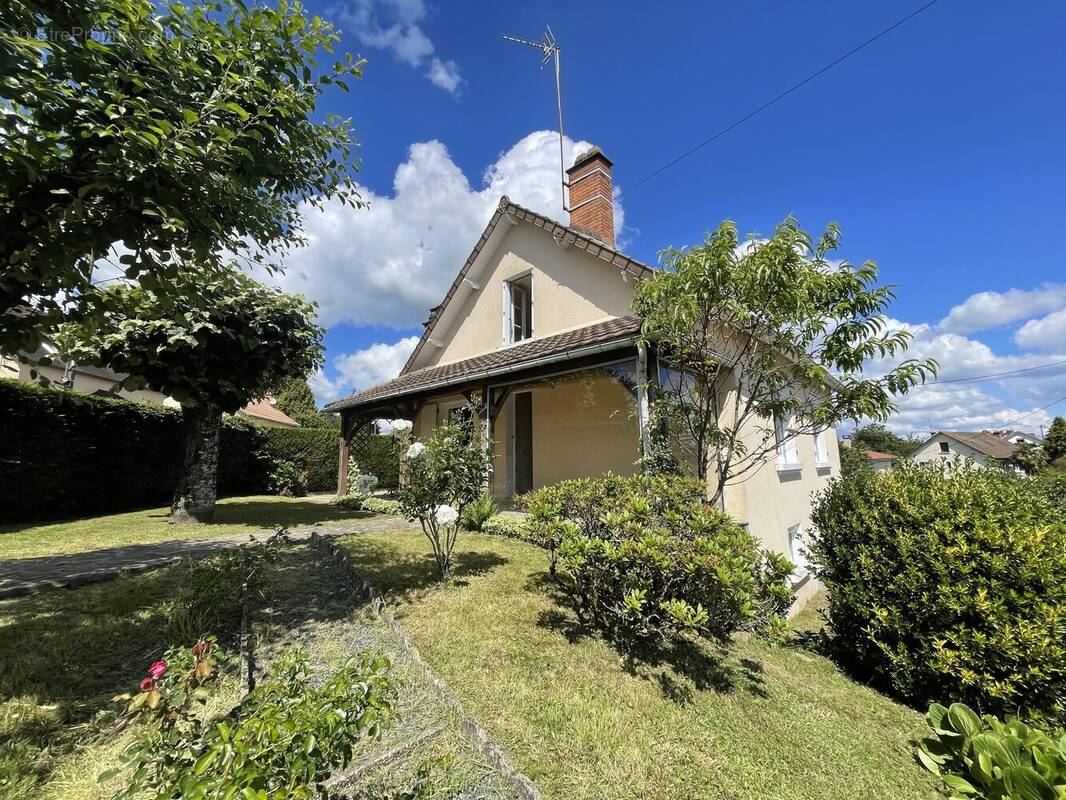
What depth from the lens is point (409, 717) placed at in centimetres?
268

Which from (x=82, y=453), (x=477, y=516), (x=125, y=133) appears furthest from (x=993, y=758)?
(x=82, y=453)

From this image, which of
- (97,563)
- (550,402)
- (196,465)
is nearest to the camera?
(97,563)

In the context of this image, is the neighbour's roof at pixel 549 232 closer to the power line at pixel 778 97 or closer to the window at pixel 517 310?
the window at pixel 517 310

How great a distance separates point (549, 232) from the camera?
10.6 meters

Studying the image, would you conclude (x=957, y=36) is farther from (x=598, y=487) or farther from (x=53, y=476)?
(x=53, y=476)

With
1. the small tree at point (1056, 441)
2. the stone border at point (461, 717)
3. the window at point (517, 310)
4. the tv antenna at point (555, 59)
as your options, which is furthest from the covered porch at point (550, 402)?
the small tree at point (1056, 441)

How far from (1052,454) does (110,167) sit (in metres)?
46.2

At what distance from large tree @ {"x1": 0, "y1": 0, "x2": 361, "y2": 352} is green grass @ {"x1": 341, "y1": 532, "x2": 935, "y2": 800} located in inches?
151

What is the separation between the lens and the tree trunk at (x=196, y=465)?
8.99 meters

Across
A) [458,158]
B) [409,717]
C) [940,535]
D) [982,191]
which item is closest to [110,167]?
[409,717]

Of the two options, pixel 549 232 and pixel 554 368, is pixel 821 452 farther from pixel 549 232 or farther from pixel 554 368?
pixel 549 232

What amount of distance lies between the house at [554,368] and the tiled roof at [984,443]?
148 feet

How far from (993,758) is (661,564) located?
1.87 m

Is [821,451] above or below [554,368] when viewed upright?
below
